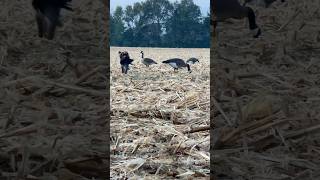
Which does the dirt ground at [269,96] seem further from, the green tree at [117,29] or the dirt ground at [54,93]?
the green tree at [117,29]

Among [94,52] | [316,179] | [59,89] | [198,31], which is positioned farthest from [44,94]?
[198,31]

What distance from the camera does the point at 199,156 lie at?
25.4ft

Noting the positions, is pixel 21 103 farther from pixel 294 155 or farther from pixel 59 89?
pixel 294 155

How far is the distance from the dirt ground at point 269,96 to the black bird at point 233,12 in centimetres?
5

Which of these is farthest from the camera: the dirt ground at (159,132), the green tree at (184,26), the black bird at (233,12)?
the green tree at (184,26)

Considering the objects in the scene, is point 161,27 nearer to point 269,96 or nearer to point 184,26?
point 184,26

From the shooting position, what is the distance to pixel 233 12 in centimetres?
499

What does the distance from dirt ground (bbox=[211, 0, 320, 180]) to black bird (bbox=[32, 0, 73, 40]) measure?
4.68 feet

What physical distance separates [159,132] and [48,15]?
4514 millimetres

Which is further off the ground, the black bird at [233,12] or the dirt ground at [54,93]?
the black bird at [233,12]

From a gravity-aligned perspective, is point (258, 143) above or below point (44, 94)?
below

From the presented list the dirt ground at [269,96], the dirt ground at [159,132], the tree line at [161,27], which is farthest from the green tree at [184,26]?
the dirt ground at [269,96]

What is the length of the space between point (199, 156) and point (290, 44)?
308 centimetres

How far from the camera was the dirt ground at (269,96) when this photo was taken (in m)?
5.02
